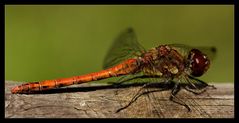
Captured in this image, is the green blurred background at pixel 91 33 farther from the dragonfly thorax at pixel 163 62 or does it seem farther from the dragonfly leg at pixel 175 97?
the dragonfly leg at pixel 175 97

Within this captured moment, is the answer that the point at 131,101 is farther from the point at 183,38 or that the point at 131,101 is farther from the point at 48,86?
the point at 183,38

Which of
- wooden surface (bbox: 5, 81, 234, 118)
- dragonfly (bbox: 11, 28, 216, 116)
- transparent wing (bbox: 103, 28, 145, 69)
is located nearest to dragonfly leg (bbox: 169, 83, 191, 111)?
wooden surface (bbox: 5, 81, 234, 118)

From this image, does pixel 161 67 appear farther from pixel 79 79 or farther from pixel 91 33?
pixel 91 33

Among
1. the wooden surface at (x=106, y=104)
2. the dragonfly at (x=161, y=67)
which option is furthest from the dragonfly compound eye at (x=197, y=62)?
the wooden surface at (x=106, y=104)

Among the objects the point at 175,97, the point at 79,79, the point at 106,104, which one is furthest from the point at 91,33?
the point at 106,104

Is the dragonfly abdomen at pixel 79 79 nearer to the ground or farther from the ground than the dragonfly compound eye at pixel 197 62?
nearer to the ground

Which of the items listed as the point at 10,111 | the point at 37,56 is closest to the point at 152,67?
the point at 10,111

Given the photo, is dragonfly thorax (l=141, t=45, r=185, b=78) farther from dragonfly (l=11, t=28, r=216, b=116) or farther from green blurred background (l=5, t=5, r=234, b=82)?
green blurred background (l=5, t=5, r=234, b=82)
